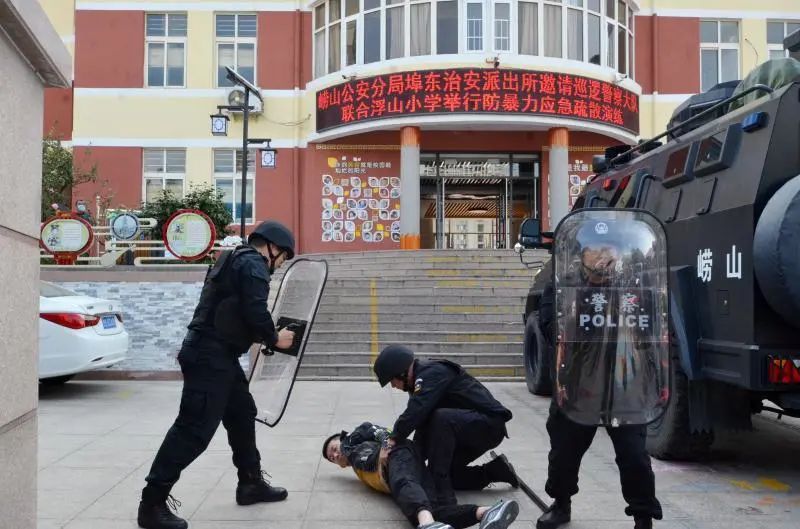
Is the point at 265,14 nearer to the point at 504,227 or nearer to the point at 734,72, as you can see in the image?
the point at 504,227

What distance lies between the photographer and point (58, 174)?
19375mm

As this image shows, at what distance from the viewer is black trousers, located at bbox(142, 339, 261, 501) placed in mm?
4180

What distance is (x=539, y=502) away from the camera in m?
4.70

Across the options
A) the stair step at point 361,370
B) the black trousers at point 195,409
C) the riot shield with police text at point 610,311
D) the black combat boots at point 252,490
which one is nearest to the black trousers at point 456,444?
the riot shield with police text at point 610,311

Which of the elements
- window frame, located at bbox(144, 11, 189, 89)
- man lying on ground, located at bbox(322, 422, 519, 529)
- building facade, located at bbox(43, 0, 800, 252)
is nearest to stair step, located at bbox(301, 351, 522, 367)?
man lying on ground, located at bbox(322, 422, 519, 529)

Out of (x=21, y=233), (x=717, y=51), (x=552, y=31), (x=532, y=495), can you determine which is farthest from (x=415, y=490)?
(x=717, y=51)

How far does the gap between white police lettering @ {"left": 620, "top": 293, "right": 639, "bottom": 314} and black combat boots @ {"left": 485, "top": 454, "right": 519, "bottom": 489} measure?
4.43 ft

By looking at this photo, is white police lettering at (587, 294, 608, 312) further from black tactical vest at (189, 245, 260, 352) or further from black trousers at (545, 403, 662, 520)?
black tactical vest at (189, 245, 260, 352)

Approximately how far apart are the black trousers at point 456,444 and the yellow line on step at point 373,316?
20.2ft

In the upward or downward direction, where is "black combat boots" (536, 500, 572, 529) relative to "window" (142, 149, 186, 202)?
downward

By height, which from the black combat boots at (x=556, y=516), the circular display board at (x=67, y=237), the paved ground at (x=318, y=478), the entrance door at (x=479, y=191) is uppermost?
the entrance door at (x=479, y=191)

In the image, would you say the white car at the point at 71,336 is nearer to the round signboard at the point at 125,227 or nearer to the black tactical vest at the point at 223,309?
the round signboard at the point at 125,227

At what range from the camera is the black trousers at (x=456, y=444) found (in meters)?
4.48

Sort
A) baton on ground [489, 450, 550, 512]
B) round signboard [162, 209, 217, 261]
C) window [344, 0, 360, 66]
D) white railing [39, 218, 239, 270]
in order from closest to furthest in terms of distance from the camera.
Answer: baton on ground [489, 450, 550, 512]
round signboard [162, 209, 217, 261]
white railing [39, 218, 239, 270]
window [344, 0, 360, 66]
